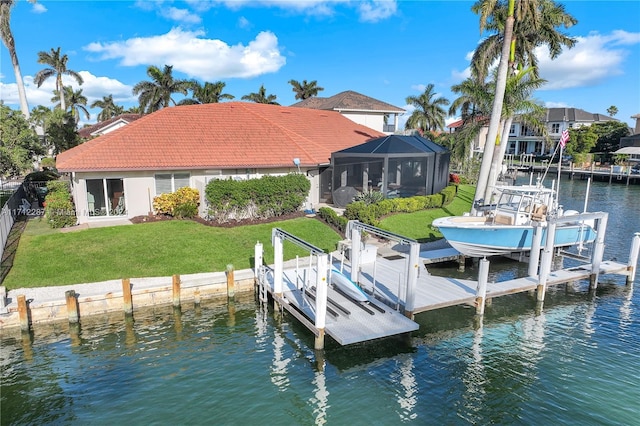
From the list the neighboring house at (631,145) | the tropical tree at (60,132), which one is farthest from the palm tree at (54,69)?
the neighboring house at (631,145)

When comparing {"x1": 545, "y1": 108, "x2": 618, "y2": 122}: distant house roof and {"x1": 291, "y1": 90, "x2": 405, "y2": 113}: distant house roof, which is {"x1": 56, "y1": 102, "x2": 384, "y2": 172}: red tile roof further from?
{"x1": 545, "y1": 108, "x2": 618, "y2": 122}: distant house roof

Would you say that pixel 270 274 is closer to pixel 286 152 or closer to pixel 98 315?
pixel 98 315

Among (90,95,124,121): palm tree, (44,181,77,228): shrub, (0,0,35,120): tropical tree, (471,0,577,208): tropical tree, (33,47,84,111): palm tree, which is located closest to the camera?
(44,181,77,228): shrub

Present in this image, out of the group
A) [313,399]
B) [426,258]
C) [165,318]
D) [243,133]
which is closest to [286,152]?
[243,133]

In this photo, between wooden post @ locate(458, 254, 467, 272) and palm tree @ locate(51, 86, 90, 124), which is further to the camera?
palm tree @ locate(51, 86, 90, 124)

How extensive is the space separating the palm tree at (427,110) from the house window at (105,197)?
54.4 m

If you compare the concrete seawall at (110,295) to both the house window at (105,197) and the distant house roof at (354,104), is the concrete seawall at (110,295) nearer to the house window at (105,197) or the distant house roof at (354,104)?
the house window at (105,197)

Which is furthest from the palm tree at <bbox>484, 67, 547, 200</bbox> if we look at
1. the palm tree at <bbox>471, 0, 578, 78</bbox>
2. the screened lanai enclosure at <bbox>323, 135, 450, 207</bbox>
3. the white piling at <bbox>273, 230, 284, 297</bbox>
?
the white piling at <bbox>273, 230, 284, 297</bbox>

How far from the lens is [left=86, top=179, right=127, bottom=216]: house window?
22109 millimetres

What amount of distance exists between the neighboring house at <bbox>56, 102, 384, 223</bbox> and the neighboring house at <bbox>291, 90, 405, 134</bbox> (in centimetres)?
1060

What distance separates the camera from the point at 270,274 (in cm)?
1791

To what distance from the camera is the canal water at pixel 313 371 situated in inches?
398

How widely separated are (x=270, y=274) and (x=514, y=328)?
31.7 ft

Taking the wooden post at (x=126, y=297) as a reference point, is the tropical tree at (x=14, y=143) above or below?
above
